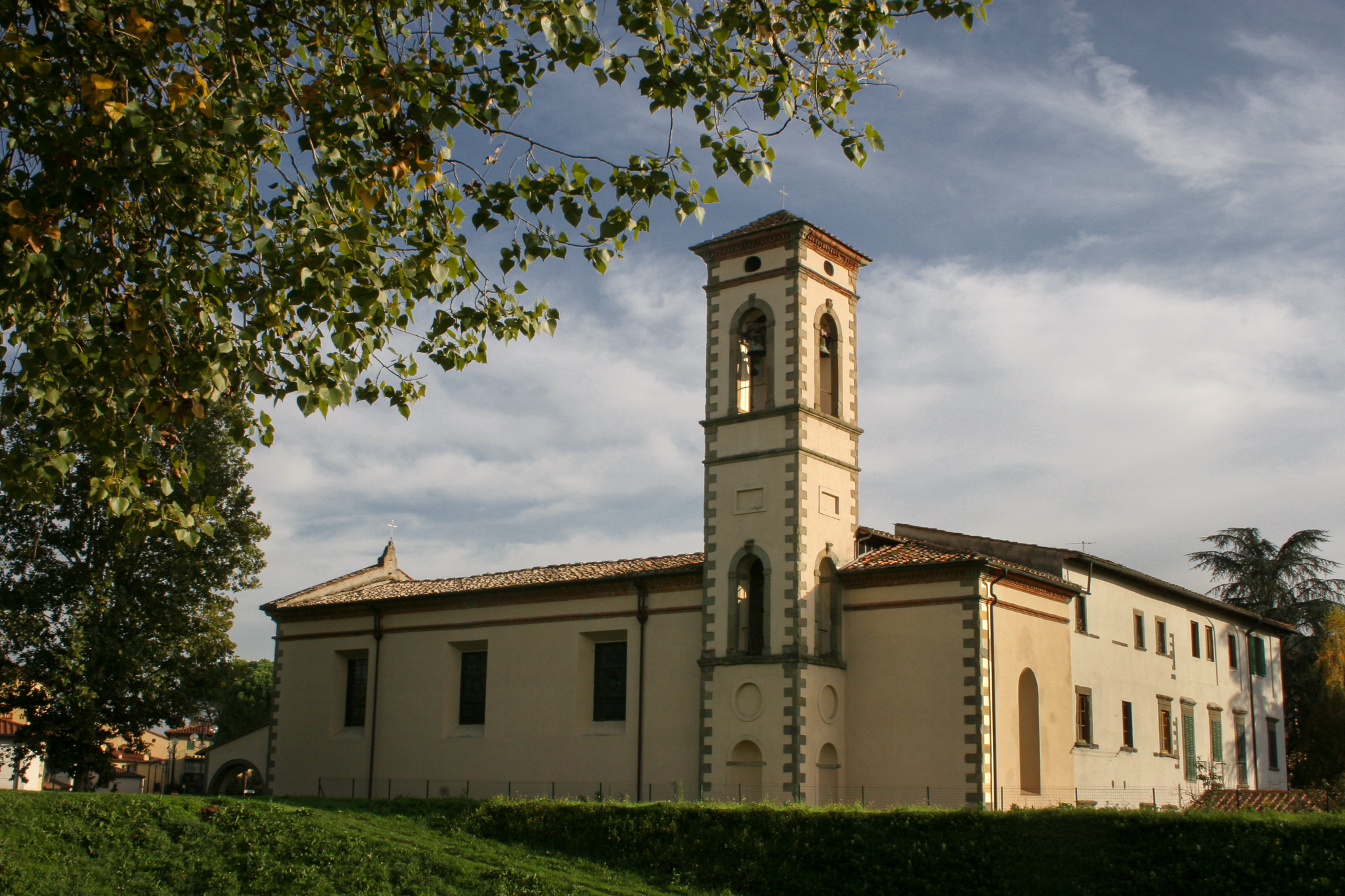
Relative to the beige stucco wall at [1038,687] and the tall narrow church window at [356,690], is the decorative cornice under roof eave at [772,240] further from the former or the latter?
the tall narrow church window at [356,690]

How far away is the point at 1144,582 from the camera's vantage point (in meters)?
34.3

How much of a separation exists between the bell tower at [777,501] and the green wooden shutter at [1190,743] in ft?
49.9

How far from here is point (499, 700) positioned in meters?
30.7

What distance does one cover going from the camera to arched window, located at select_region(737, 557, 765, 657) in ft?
86.7

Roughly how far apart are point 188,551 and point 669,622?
13014 millimetres

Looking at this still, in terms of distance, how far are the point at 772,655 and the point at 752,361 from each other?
731 centimetres

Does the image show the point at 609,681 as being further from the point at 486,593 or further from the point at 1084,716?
the point at 1084,716

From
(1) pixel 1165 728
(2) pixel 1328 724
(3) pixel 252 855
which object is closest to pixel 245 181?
(3) pixel 252 855

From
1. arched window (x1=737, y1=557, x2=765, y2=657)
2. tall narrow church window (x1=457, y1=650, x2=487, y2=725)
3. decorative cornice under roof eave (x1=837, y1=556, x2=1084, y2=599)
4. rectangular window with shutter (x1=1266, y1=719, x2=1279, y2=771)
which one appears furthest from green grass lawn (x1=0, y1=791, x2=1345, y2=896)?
rectangular window with shutter (x1=1266, y1=719, x2=1279, y2=771)

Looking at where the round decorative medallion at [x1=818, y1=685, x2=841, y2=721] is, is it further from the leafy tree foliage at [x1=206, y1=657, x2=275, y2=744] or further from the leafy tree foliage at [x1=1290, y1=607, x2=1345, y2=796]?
the leafy tree foliage at [x1=206, y1=657, x2=275, y2=744]

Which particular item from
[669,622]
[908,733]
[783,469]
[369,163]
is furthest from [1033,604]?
[369,163]

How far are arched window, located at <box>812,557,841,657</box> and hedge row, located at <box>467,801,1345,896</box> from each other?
606 centimetres

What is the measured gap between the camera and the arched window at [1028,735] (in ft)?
85.6

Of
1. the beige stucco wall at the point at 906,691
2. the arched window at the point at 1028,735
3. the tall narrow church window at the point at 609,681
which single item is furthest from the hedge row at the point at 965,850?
the arched window at the point at 1028,735
